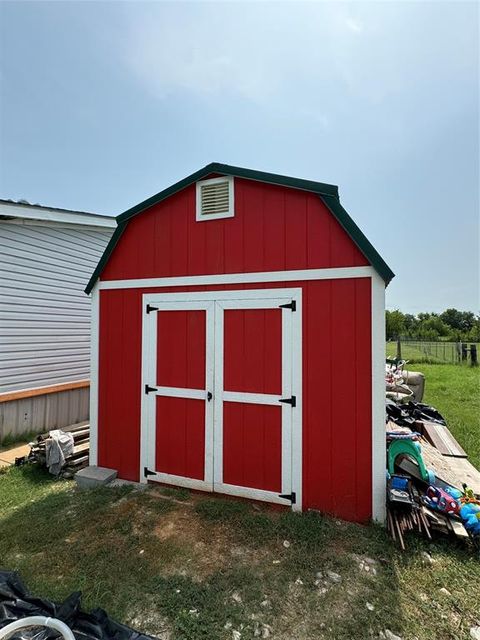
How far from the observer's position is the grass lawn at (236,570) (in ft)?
6.12

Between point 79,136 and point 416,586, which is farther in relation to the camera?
point 79,136

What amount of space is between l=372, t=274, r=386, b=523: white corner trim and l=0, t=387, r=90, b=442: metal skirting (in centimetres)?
586

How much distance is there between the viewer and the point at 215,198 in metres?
3.42

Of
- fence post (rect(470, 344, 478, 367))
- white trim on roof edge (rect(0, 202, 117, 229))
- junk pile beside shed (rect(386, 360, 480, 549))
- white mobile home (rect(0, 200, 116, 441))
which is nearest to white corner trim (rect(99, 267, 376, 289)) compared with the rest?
junk pile beside shed (rect(386, 360, 480, 549))

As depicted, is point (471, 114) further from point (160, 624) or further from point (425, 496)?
point (160, 624)

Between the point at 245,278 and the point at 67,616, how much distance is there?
9.36 feet

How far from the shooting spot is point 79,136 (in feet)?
21.1

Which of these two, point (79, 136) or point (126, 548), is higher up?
point (79, 136)

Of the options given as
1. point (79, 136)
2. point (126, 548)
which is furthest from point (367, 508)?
point (79, 136)

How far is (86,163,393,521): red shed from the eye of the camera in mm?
2895

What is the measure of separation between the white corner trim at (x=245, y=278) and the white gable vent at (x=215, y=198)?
2.29 ft

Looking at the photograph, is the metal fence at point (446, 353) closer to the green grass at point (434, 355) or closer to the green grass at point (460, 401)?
the green grass at point (434, 355)

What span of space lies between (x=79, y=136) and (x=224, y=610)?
→ 26.5 ft

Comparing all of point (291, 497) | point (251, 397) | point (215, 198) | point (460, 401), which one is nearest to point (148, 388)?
point (251, 397)
